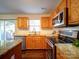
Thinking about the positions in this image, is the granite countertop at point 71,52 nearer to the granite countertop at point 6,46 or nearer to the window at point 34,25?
the granite countertop at point 6,46

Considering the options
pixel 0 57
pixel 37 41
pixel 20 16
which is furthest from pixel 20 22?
pixel 0 57

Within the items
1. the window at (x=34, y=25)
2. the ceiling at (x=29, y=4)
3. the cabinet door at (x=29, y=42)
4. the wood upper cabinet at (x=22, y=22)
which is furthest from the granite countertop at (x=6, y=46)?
the window at (x=34, y=25)

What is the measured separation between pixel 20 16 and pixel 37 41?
182 centimetres

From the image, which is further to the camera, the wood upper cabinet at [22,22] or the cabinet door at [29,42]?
the wood upper cabinet at [22,22]

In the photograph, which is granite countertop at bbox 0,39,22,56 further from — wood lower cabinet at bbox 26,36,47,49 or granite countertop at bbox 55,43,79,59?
wood lower cabinet at bbox 26,36,47,49

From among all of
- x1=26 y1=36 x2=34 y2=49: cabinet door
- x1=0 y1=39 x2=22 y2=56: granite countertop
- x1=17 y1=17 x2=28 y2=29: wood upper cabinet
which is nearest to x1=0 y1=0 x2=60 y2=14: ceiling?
x1=17 y1=17 x2=28 y2=29: wood upper cabinet

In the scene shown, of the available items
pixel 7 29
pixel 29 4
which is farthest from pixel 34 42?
pixel 29 4

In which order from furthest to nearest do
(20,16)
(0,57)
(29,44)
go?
(20,16)
(29,44)
(0,57)

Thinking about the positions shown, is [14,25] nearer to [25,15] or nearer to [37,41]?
[25,15]

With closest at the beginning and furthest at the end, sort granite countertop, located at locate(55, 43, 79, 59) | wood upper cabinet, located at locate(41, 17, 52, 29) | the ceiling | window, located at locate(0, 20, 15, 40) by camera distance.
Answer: granite countertop, located at locate(55, 43, 79, 59)
the ceiling
wood upper cabinet, located at locate(41, 17, 52, 29)
window, located at locate(0, 20, 15, 40)

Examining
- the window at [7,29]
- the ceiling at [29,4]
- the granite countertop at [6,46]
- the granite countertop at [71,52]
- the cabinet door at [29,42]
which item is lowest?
the cabinet door at [29,42]

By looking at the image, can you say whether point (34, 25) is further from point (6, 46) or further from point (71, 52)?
point (71, 52)

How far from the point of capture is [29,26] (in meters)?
7.84

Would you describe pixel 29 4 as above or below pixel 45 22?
above
